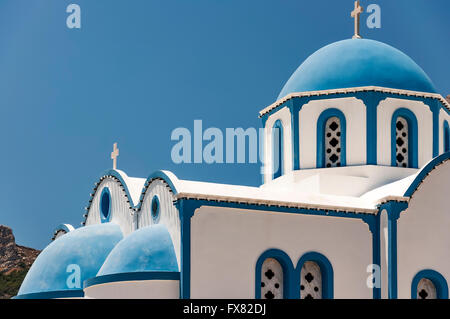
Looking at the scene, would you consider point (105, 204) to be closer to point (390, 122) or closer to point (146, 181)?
point (146, 181)

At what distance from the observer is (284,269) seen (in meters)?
16.3

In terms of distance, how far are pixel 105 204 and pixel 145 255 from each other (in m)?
4.55

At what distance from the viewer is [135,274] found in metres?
15.4

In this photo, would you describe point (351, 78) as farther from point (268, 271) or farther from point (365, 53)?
point (268, 271)

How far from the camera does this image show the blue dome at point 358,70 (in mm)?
19719

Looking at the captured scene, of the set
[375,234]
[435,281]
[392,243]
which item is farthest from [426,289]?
[375,234]

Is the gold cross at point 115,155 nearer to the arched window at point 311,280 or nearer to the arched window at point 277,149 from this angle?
the arched window at point 277,149

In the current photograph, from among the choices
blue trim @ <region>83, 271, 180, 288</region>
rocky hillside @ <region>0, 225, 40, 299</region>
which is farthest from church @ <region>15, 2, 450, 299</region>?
rocky hillside @ <region>0, 225, 40, 299</region>

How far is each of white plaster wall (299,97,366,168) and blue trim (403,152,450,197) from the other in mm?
2130

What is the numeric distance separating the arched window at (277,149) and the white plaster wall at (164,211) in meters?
4.18

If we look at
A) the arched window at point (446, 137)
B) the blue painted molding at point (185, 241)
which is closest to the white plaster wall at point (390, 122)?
the arched window at point (446, 137)

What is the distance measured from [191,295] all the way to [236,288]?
3.09 feet
